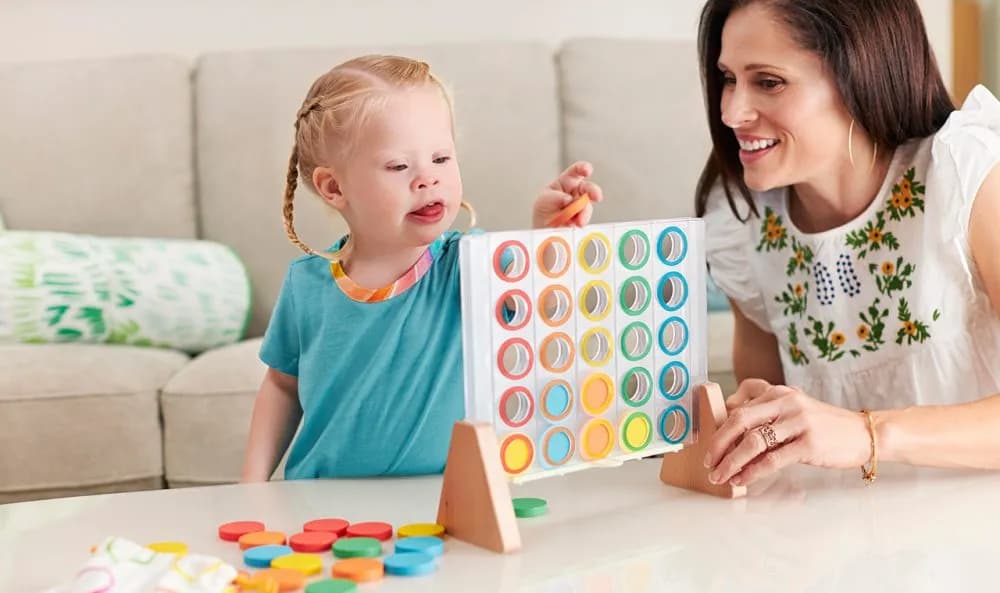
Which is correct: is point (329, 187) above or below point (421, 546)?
above

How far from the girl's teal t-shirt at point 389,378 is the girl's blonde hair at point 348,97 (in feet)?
0.51

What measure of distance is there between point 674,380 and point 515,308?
20cm

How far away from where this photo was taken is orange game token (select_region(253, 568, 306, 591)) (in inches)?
35.5

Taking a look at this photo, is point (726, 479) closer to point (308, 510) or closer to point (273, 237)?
point (308, 510)

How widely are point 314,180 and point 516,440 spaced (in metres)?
0.42

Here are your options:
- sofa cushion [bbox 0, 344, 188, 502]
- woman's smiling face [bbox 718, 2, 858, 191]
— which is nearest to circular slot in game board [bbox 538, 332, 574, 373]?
woman's smiling face [bbox 718, 2, 858, 191]

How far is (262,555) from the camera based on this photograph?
960 mm

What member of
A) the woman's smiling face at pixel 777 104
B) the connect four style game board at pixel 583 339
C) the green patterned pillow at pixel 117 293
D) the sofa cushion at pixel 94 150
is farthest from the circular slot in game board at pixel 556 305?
the sofa cushion at pixel 94 150

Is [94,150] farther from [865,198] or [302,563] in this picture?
[302,563]

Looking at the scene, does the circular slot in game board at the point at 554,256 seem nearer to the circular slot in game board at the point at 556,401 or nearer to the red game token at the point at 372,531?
the circular slot in game board at the point at 556,401

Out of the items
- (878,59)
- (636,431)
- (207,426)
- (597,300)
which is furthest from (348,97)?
(207,426)

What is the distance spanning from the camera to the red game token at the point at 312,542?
987 millimetres

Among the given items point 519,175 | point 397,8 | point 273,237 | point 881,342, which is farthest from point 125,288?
point 881,342

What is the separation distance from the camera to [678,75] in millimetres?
2812
